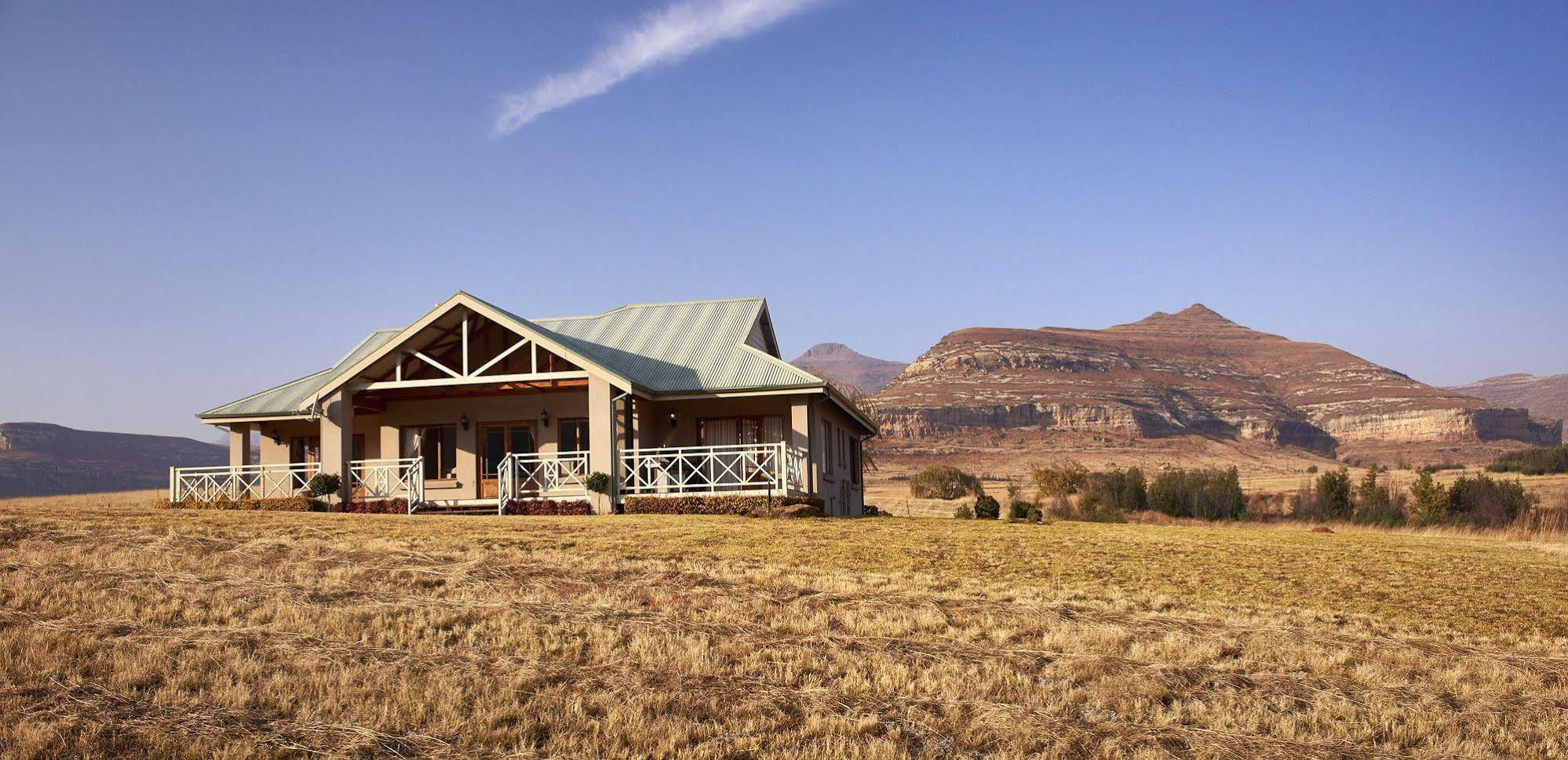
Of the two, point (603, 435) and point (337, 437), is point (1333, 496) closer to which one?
point (603, 435)

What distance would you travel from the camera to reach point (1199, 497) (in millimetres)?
37500

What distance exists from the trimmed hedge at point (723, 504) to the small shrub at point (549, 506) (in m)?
0.89

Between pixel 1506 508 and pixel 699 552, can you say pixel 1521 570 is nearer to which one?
pixel 699 552

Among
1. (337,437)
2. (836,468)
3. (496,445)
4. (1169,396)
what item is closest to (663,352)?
(496,445)

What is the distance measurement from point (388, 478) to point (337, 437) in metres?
1.63

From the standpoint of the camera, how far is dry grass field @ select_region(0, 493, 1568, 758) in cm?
750

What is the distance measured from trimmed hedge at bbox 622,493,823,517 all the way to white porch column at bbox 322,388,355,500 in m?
6.47

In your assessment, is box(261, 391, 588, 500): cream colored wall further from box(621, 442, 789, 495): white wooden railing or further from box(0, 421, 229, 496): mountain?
box(0, 421, 229, 496): mountain

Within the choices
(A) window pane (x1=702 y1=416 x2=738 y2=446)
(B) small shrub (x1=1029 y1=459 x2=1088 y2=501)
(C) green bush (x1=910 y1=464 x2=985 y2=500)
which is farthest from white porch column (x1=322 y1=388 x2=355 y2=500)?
(C) green bush (x1=910 y1=464 x2=985 y2=500)

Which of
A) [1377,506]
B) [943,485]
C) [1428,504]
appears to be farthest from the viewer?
[943,485]

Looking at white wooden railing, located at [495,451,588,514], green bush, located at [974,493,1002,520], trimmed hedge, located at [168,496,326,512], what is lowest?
green bush, located at [974,493,1002,520]

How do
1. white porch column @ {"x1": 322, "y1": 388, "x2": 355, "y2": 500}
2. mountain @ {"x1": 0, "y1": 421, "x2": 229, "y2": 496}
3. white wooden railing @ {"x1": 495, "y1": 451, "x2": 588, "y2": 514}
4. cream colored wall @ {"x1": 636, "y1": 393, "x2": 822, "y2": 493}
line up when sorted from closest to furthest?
white wooden railing @ {"x1": 495, "y1": 451, "x2": 588, "y2": 514}, white porch column @ {"x1": 322, "y1": 388, "x2": 355, "y2": 500}, cream colored wall @ {"x1": 636, "y1": 393, "x2": 822, "y2": 493}, mountain @ {"x1": 0, "y1": 421, "x2": 229, "y2": 496}

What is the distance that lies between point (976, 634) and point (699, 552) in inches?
242

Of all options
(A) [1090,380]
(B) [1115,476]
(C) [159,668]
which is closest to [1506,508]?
(B) [1115,476]
